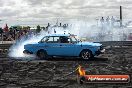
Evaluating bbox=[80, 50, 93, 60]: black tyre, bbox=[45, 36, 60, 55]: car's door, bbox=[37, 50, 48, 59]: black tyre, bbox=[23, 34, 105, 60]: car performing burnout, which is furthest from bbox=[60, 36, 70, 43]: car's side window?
bbox=[37, 50, 48, 59]: black tyre

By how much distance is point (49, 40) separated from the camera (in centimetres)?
2131

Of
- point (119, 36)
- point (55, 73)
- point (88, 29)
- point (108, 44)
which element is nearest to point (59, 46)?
point (55, 73)

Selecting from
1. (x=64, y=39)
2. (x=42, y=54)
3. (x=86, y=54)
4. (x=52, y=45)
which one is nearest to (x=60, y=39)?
(x=64, y=39)

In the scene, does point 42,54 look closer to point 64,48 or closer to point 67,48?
point 64,48

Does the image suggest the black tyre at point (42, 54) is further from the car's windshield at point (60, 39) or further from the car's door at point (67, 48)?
the car's door at point (67, 48)

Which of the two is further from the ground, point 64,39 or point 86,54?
point 64,39

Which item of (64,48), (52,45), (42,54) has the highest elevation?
(52,45)

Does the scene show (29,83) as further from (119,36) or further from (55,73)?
(119,36)

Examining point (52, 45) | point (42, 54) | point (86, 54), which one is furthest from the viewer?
point (42, 54)

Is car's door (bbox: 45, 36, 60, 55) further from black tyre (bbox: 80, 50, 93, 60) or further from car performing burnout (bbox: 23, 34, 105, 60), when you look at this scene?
black tyre (bbox: 80, 50, 93, 60)

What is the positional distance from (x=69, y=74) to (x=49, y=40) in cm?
660

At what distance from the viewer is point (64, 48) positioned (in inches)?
821

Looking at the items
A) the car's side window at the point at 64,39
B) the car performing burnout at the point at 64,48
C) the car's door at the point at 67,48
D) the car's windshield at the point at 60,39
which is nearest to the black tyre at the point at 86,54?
the car performing burnout at the point at 64,48

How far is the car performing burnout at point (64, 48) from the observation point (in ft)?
68.0
